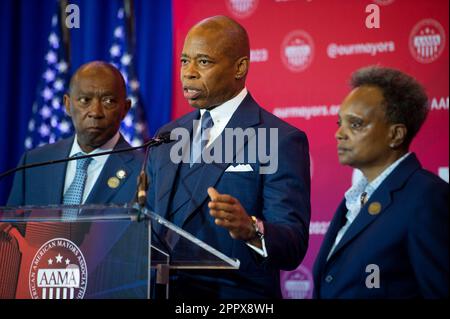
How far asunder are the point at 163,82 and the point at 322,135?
1.41 meters

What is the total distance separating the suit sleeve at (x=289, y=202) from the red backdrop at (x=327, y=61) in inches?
87.5

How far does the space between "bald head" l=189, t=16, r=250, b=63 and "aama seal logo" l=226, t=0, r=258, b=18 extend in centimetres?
236

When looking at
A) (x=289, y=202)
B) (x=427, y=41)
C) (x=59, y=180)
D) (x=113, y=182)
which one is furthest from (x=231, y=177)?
(x=427, y=41)

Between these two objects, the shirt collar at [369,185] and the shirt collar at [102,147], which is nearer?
the shirt collar at [369,185]

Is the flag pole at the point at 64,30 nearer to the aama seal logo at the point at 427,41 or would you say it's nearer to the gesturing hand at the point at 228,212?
the aama seal logo at the point at 427,41

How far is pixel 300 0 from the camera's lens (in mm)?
5797

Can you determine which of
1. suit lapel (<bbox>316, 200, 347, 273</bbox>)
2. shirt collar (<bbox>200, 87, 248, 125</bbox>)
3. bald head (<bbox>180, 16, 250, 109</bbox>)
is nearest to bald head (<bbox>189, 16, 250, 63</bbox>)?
bald head (<bbox>180, 16, 250, 109</bbox>)

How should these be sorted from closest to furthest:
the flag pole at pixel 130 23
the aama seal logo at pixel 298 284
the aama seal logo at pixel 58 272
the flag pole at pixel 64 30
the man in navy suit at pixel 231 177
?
the aama seal logo at pixel 58 272 → the man in navy suit at pixel 231 177 → the aama seal logo at pixel 298 284 → the flag pole at pixel 130 23 → the flag pole at pixel 64 30

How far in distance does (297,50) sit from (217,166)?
2.59 meters

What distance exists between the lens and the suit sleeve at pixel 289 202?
3.05 metres

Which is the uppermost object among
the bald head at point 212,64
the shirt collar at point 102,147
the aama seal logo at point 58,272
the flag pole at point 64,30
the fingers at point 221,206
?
the flag pole at point 64,30

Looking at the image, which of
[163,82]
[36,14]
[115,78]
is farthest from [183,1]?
[115,78]

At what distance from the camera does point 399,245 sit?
2.71 meters

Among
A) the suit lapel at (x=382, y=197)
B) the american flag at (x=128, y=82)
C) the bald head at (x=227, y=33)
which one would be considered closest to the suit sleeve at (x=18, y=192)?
the bald head at (x=227, y=33)
